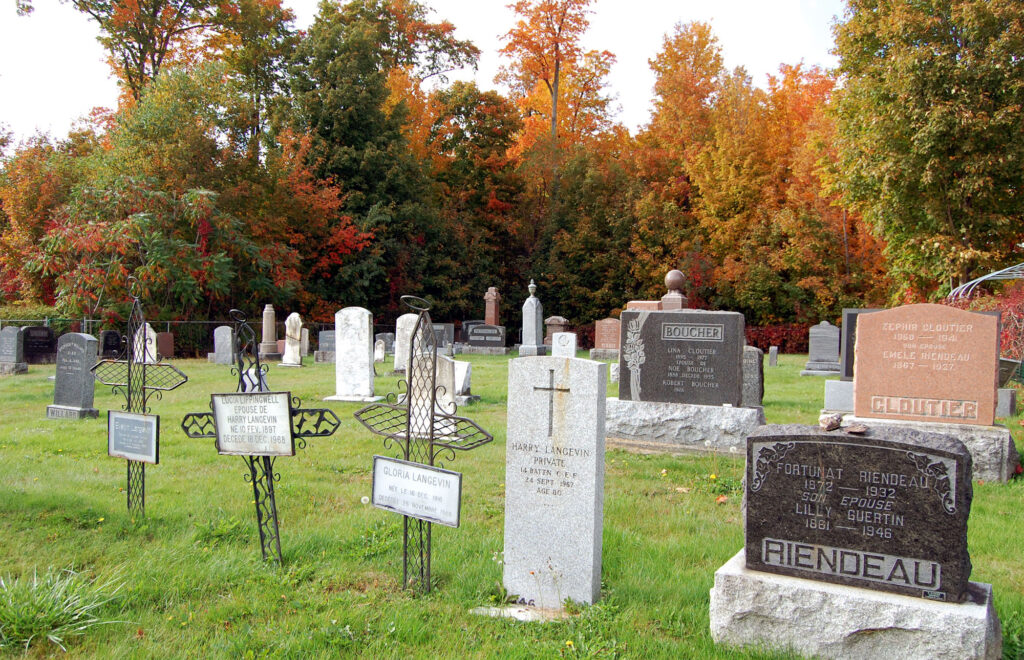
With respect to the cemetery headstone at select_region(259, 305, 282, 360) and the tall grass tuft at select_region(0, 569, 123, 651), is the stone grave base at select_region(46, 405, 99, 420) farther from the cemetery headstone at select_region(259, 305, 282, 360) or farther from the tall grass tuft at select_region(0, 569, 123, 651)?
the cemetery headstone at select_region(259, 305, 282, 360)

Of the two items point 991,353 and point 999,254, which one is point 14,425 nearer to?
point 991,353

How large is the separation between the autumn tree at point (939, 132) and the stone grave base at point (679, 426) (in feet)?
38.6

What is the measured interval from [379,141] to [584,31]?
11.0 m

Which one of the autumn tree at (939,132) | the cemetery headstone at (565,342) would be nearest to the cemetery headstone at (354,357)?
the cemetery headstone at (565,342)

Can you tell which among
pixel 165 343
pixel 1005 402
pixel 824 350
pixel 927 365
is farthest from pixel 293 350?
pixel 1005 402

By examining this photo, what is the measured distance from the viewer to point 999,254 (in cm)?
1689

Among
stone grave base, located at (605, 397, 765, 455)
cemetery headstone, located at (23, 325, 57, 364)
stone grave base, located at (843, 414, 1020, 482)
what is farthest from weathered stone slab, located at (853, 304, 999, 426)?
cemetery headstone, located at (23, 325, 57, 364)

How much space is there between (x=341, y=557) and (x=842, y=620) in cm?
298

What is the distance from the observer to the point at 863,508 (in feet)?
10.7

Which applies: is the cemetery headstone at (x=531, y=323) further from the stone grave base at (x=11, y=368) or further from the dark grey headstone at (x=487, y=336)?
the stone grave base at (x=11, y=368)

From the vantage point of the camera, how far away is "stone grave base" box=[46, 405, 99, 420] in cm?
982

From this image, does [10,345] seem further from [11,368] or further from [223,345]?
[223,345]

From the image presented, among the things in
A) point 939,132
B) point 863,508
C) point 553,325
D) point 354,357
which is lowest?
point 863,508

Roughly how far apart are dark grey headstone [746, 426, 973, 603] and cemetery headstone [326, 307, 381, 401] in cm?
915
